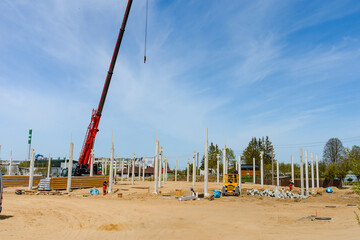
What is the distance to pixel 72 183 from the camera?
31.6 m

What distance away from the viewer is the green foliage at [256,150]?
75850 millimetres

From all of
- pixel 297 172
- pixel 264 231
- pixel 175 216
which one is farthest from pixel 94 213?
pixel 297 172

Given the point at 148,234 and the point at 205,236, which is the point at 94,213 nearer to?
the point at 148,234

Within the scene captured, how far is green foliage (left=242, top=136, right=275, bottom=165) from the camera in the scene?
249 feet

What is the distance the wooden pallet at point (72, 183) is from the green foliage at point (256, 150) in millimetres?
48361

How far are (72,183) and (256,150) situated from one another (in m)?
56.3

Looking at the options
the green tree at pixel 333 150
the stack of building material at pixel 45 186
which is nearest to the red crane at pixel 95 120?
the stack of building material at pixel 45 186

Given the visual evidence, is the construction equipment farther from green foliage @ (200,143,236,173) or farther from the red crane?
green foliage @ (200,143,236,173)

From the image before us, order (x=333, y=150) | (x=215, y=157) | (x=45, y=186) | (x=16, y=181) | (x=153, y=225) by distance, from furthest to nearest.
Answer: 1. (x=333, y=150)
2. (x=215, y=157)
3. (x=16, y=181)
4. (x=45, y=186)
5. (x=153, y=225)

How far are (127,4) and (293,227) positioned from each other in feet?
94.2

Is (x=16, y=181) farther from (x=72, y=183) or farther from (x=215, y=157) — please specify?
(x=215, y=157)

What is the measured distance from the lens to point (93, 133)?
34594 millimetres

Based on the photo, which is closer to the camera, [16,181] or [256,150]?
[16,181]

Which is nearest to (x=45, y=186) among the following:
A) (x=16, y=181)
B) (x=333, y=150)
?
(x=16, y=181)
